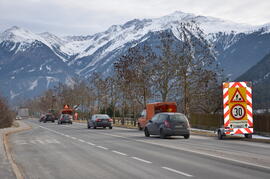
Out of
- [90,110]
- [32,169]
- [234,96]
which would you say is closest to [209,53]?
[234,96]

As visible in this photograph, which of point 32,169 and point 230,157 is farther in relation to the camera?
point 230,157

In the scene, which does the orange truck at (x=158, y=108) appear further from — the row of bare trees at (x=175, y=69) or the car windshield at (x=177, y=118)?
the car windshield at (x=177, y=118)

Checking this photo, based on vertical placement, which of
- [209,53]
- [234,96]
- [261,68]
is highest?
[261,68]

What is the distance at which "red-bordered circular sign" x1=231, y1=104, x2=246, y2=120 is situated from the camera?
25.4 metres

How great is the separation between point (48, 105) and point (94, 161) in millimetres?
135977

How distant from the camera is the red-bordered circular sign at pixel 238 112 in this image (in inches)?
1001

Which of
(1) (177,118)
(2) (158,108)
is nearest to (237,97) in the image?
(1) (177,118)

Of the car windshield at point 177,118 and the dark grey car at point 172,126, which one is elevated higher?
the car windshield at point 177,118

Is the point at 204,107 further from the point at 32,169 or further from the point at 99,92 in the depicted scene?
the point at 32,169

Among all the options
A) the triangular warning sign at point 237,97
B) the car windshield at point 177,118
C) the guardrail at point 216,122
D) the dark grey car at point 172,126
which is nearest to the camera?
the triangular warning sign at point 237,97

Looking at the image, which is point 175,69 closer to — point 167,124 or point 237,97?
point 167,124

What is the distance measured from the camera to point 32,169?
12656 millimetres

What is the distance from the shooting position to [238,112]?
1004 inches

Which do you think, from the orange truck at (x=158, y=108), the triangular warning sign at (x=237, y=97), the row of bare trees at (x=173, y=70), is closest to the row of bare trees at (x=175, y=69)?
the row of bare trees at (x=173, y=70)
